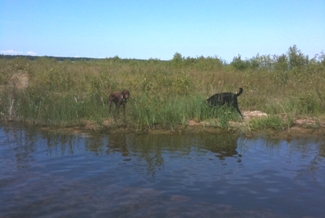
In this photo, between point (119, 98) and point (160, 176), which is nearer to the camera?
point (160, 176)

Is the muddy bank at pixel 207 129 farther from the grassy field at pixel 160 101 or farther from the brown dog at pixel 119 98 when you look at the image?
the brown dog at pixel 119 98

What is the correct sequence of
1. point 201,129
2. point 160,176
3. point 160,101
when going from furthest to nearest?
1. point 160,101
2. point 201,129
3. point 160,176

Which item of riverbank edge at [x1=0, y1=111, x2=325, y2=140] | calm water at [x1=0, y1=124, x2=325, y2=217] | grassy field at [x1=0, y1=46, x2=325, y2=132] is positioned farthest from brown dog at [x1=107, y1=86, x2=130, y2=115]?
calm water at [x1=0, y1=124, x2=325, y2=217]

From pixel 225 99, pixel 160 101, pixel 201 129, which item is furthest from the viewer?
pixel 225 99

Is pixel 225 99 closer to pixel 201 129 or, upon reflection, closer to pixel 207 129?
pixel 207 129

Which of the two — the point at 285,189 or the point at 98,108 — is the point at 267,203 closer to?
the point at 285,189

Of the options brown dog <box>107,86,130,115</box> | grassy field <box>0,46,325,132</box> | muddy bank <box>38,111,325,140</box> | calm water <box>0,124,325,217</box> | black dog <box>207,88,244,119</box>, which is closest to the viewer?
calm water <box>0,124,325,217</box>

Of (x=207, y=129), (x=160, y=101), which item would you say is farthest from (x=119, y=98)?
(x=207, y=129)

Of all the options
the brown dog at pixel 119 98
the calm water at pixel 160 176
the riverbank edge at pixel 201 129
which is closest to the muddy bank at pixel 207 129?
the riverbank edge at pixel 201 129

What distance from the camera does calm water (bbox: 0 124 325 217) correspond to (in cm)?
460

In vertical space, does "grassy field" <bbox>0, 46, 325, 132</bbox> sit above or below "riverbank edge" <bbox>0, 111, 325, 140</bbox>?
above

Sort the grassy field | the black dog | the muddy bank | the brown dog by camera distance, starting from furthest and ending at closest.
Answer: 1. the black dog
2. the brown dog
3. the grassy field
4. the muddy bank

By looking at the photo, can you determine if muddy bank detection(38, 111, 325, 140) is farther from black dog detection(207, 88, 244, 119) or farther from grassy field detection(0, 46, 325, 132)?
black dog detection(207, 88, 244, 119)

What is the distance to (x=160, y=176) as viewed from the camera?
583cm
